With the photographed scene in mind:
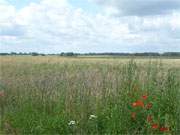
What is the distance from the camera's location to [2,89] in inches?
441

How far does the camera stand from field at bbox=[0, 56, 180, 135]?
7.65 metres

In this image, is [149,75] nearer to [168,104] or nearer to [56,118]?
[168,104]

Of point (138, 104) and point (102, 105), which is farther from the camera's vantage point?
point (102, 105)

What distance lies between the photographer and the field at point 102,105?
7652mm

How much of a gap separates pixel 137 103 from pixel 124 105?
0.40m

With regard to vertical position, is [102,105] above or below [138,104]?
below

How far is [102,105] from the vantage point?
8578 millimetres

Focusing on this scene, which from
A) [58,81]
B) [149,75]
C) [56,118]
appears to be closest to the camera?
[56,118]

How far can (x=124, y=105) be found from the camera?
801cm

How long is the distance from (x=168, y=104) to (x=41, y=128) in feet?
7.86

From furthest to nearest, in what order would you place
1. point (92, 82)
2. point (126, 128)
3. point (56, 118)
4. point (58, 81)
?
point (58, 81)
point (92, 82)
point (56, 118)
point (126, 128)

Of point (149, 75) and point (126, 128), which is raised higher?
point (149, 75)

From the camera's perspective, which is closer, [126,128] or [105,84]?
[126,128]

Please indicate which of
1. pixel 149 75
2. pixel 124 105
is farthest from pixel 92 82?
pixel 124 105
